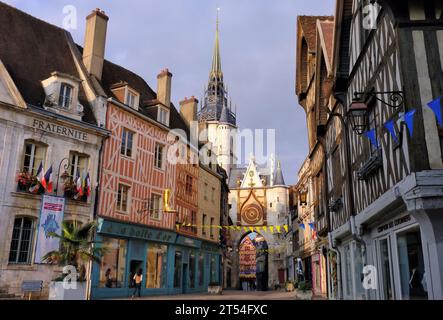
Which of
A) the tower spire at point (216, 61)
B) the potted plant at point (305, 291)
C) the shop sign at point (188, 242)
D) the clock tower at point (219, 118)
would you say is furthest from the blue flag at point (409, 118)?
the tower spire at point (216, 61)

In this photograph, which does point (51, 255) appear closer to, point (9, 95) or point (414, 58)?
point (9, 95)

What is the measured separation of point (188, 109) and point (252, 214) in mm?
23732

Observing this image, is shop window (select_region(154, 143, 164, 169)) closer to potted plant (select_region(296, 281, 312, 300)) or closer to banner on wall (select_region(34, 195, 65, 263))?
banner on wall (select_region(34, 195, 65, 263))

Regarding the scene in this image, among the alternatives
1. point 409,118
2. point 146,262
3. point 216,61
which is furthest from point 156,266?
point 216,61

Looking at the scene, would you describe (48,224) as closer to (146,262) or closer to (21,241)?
(21,241)

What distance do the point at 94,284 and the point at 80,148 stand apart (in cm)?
463

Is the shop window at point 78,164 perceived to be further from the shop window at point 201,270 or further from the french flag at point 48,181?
the shop window at point 201,270

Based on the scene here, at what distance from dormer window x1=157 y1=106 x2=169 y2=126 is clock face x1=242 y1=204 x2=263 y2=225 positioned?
27520 mm

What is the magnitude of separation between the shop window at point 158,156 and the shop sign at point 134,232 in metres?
2.89

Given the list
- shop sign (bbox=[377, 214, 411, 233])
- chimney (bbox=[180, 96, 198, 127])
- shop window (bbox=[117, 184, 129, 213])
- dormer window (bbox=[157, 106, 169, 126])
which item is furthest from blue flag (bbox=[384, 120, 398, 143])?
chimney (bbox=[180, 96, 198, 127])

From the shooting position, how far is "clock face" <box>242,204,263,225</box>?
44312 millimetres

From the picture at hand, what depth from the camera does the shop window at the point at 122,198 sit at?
15.4m

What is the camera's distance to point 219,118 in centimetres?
6147
